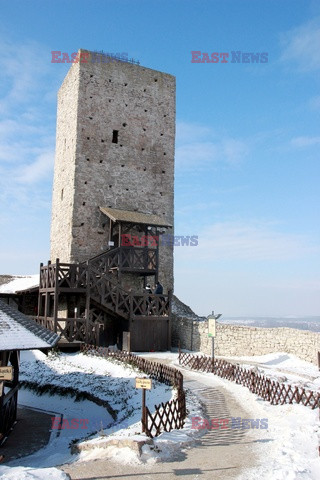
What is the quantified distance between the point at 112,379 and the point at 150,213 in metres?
13.1

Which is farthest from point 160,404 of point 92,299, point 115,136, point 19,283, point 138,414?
point 115,136

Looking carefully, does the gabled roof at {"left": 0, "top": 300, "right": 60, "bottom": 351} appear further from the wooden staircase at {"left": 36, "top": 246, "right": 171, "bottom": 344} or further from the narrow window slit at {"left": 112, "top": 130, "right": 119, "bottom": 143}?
the narrow window slit at {"left": 112, "top": 130, "right": 119, "bottom": 143}

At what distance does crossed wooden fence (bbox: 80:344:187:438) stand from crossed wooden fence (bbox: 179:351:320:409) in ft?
7.30

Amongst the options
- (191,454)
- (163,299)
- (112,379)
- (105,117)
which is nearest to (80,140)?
(105,117)

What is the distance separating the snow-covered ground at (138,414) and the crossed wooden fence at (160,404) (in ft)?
0.84

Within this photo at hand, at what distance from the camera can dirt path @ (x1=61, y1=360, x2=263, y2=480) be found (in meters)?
7.49

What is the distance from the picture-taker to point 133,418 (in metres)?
11.5

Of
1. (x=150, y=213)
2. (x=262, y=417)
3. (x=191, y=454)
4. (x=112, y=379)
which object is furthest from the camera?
(x=150, y=213)

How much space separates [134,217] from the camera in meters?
25.0

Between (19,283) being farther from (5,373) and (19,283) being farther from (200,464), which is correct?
(200,464)

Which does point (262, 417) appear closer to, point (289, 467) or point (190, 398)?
point (190, 398)

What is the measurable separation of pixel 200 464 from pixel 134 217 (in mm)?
17896

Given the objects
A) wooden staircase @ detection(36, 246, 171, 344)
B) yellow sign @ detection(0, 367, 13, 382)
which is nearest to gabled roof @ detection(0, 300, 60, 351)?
yellow sign @ detection(0, 367, 13, 382)

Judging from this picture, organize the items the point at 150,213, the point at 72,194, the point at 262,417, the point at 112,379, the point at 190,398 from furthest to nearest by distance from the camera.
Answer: the point at 150,213, the point at 72,194, the point at 112,379, the point at 190,398, the point at 262,417
